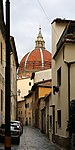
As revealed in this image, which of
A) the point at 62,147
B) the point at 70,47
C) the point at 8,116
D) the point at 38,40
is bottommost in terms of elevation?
the point at 62,147

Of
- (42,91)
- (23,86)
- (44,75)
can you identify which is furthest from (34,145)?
(23,86)

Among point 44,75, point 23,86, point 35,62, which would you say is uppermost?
point 35,62

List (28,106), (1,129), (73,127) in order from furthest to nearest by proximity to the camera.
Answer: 1. (28,106)
2. (1,129)
3. (73,127)

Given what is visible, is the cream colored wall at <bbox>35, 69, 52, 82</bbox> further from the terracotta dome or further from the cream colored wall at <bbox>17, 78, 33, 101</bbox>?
the terracotta dome

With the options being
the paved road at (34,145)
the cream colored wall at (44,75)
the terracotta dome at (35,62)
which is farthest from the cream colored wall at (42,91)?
the terracotta dome at (35,62)

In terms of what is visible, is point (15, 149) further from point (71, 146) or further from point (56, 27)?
point (56, 27)

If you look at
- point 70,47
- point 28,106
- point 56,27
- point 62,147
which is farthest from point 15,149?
point 28,106

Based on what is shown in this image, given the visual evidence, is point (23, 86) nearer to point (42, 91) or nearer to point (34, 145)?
point (42, 91)

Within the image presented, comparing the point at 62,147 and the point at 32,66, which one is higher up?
the point at 32,66

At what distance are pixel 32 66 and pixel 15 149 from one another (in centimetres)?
8629

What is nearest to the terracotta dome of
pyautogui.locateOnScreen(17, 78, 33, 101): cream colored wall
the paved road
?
pyautogui.locateOnScreen(17, 78, 33, 101): cream colored wall

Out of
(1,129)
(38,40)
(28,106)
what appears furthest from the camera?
(38,40)

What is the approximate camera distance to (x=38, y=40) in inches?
4936

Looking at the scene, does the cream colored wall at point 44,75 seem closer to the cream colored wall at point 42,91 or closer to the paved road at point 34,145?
the cream colored wall at point 42,91
